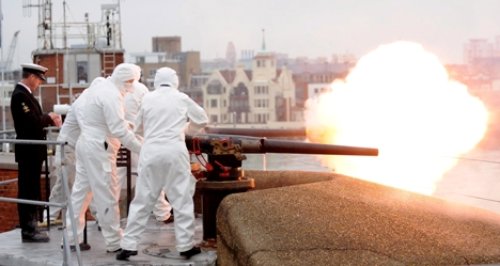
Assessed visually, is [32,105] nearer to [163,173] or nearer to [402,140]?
[163,173]

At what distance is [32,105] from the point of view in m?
9.67

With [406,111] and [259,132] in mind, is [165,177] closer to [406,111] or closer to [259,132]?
[259,132]

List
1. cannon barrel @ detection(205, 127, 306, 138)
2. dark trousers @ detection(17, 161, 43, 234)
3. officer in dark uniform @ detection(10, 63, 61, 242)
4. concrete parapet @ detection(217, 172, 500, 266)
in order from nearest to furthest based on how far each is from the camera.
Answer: concrete parapet @ detection(217, 172, 500, 266) < officer in dark uniform @ detection(10, 63, 61, 242) < dark trousers @ detection(17, 161, 43, 234) < cannon barrel @ detection(205, 127, 306, 138)

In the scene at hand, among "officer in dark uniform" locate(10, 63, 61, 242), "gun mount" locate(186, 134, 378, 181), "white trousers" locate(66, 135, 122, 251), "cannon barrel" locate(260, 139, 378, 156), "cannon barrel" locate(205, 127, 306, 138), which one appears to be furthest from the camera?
"cannon barrel" locate(205, 127, 306, 138)

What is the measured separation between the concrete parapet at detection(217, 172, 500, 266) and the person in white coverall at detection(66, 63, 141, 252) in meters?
1.21

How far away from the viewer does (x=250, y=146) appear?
9.50 metres

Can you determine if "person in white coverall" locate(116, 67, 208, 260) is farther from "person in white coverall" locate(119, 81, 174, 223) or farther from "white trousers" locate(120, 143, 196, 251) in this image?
"person in white coverall" locate(119, 81, 174, 223)

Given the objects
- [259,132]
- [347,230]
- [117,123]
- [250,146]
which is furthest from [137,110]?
[347,230]

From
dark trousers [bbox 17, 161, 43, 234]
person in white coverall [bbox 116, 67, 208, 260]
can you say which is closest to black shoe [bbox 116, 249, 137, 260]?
person in white coverall [bbox 116, 67, 208, 260]

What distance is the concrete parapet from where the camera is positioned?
23.2 ft

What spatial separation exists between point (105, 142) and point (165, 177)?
0.86m

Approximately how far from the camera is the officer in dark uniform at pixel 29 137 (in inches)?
380

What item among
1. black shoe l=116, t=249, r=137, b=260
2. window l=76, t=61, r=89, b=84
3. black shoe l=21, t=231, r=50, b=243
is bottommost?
black shoe l=21, t=231, r=50, b=243

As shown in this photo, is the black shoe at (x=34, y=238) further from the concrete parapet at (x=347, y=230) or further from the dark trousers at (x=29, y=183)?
the concrete parapet at (x=347, y=230)
